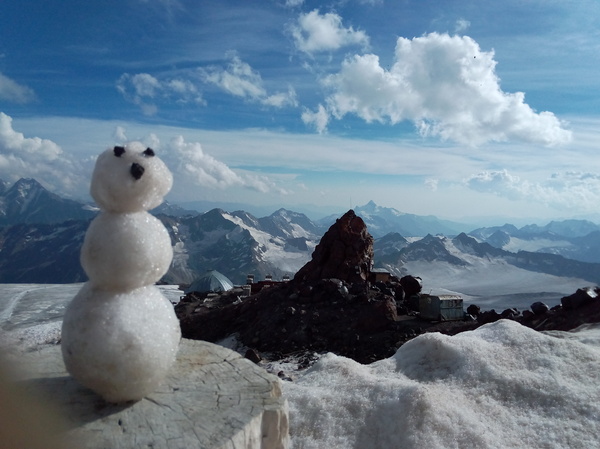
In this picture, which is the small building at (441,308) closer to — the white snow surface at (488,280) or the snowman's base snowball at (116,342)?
the snowman's base snowball at (116,342)

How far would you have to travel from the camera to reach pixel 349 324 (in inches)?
687

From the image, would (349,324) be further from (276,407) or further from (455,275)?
(455,275)

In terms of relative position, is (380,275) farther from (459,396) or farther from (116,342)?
(116,342)

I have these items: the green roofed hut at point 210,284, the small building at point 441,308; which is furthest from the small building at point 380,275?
the green roofed hut at point 210,284

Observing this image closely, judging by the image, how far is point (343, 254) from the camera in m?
24.5

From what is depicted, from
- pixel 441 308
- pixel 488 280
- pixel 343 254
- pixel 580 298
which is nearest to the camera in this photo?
pixel 580 298

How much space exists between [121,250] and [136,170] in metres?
0.76

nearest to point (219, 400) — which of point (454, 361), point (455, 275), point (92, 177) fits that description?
point (92, 177)

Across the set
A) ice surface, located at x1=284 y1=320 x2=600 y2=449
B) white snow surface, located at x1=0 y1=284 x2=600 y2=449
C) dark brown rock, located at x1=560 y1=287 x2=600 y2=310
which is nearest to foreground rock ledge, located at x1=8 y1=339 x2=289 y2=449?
white snow surface, located at x1=0 y1=284 x2=600 y2=449

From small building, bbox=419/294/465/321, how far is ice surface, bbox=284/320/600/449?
36.3 ft

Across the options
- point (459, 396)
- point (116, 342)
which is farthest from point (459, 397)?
point (116, 342)

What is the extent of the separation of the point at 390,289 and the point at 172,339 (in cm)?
1957

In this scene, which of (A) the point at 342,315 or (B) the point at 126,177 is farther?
Result: (A) the point at 342,315

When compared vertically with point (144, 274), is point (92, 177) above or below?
above
